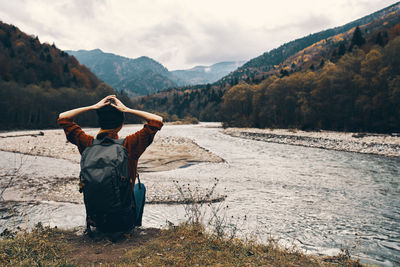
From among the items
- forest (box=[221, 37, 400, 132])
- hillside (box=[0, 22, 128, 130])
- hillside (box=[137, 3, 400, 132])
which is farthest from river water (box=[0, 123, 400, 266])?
hillside (box=[0, 22, 128, 130])

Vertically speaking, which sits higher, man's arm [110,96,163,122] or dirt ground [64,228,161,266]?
man's arm [110,96,163,122]

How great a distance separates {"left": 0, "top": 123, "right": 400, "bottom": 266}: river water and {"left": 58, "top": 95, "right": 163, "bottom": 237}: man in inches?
124

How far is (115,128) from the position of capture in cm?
360

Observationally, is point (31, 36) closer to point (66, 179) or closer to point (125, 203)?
point (66, 179)

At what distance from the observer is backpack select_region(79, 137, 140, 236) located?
3.15 meters

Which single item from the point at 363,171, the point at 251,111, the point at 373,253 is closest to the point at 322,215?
the point at 373,253

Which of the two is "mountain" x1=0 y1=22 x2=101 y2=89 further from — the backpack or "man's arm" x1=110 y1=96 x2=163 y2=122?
the backpack

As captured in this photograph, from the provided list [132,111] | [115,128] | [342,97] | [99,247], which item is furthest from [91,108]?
[342,97]

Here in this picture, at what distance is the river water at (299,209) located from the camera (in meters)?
6.17

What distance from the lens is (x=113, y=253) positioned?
140 inches

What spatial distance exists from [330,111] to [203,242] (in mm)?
53758

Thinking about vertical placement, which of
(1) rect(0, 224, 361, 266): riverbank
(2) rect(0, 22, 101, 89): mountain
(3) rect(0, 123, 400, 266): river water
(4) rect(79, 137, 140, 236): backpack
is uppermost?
(2) rect(0, 22, 101, 89): mountain

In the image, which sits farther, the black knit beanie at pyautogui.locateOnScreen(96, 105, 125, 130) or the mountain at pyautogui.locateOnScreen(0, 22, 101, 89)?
the mountain at pyautogui.locateOnScreen(0, 22, 101, 89)

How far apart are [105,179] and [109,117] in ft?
3.16
